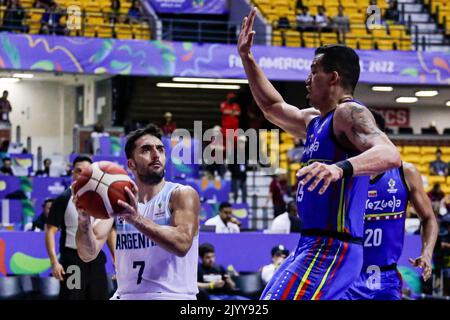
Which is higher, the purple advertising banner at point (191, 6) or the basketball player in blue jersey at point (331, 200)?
the purple advertising banner at point (191, 6)

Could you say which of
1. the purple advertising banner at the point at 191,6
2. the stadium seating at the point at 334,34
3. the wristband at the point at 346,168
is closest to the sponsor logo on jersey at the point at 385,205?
the wristband at the point at 346,168

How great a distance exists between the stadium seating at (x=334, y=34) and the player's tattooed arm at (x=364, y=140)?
63.2ft

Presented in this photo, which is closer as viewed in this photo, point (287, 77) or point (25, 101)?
point (287, 77)

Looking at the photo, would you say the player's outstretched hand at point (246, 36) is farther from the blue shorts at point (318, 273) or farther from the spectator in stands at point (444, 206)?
the spectator in stands at point (444, 206)

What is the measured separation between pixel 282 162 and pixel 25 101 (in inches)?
298

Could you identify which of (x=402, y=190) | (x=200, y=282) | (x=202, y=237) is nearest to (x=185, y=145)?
(x=202, y=237)

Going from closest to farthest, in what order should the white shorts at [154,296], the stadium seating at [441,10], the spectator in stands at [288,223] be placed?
1. the white shorts at [154,296]
2. the spectator in stands at [288,223]
3. the stadium seating at [441,10]

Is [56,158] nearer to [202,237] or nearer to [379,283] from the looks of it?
[202,237]

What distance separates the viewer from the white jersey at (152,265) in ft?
19.7

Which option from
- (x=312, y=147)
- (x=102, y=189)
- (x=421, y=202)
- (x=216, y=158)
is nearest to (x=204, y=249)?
(x=421, y=202)

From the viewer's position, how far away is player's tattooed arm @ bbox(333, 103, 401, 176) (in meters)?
5.03

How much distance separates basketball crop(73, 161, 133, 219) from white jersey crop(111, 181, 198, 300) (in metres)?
0.58

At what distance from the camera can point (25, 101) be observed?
27.5 metres

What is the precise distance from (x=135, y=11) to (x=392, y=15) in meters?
6.96
